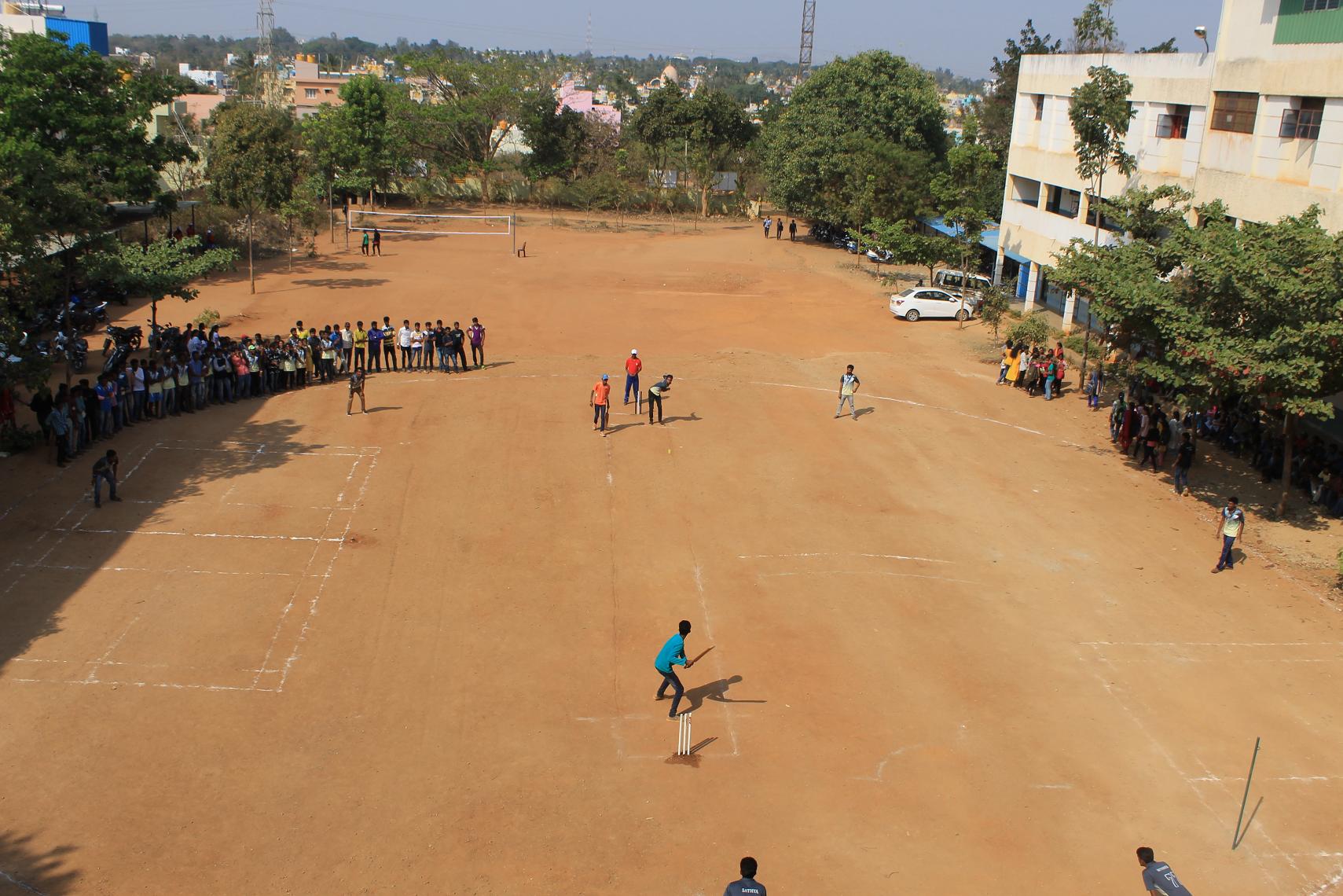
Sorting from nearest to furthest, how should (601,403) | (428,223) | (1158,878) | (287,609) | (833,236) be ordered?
(1158,878) < (287,609) < (601,403) < (428,223) < (833,236)

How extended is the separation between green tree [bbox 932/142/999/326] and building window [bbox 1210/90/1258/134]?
1026cm

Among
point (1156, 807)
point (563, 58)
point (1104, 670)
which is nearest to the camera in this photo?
point (1156, 807)

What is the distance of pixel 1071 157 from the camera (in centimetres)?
3869

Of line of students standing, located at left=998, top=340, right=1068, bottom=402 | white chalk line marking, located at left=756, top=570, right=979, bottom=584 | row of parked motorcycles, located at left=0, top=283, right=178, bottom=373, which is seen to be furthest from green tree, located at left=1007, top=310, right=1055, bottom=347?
row of parked motorcycles, located at left=0, top=283, right=178, bottom=373

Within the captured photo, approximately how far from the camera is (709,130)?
225 feet

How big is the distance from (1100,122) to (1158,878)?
25.6m

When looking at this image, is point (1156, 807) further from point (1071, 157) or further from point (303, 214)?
point (303, 214)

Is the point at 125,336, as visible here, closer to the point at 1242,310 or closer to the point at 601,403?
the point at 601,403

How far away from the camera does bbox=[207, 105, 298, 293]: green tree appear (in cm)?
3797

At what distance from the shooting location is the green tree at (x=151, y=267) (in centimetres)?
2552

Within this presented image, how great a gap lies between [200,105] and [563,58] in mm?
35869

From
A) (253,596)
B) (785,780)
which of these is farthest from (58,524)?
(785,780)

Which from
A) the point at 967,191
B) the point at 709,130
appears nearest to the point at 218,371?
the point at 967,191

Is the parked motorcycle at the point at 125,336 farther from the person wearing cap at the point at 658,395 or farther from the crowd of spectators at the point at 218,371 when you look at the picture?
the person wearing cap at the point at 658,395
